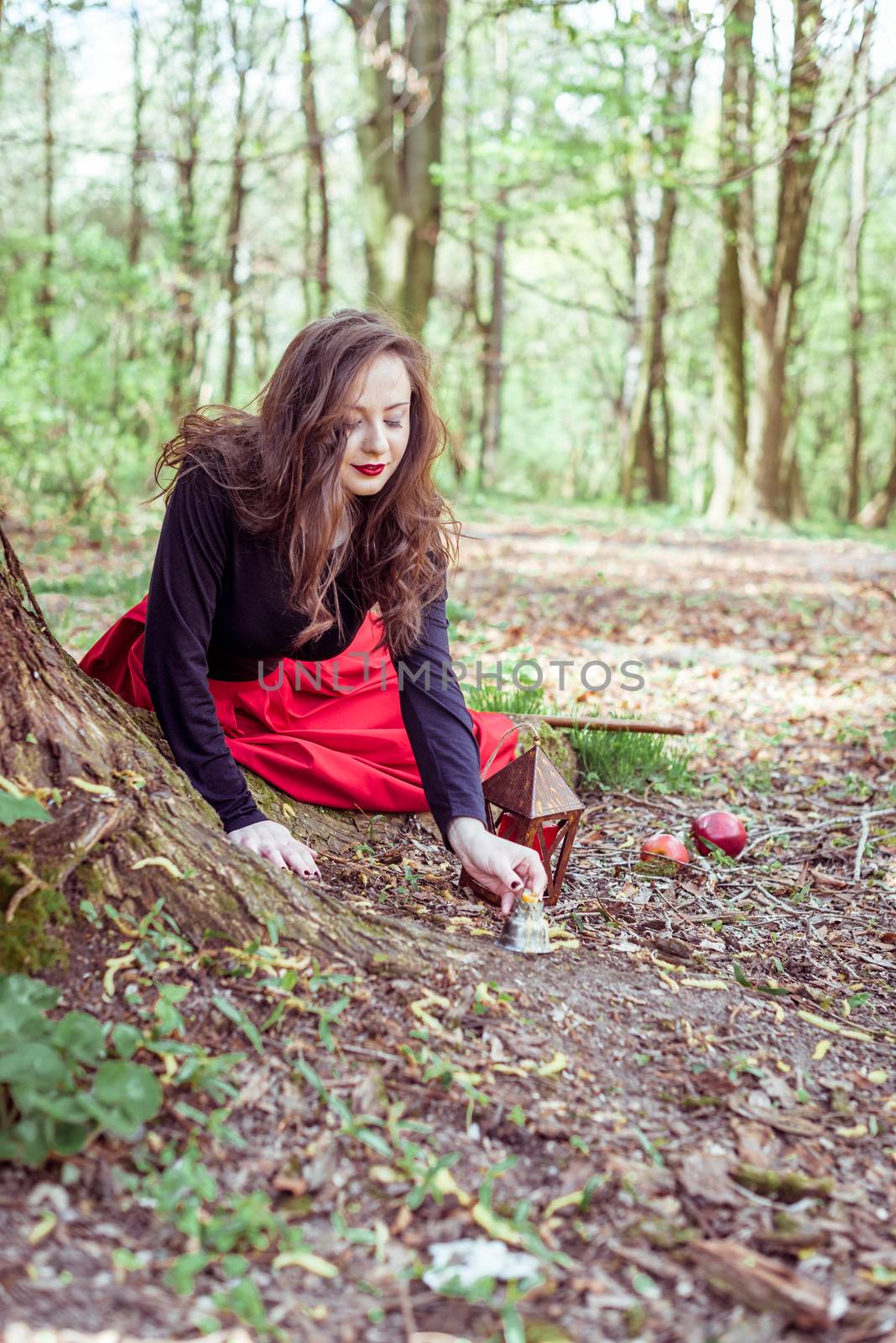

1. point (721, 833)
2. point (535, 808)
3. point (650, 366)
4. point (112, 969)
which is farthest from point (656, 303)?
point (112, 969)

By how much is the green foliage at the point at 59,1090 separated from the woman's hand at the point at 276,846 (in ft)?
2.59

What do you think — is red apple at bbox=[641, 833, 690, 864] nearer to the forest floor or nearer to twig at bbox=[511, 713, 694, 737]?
the forest floor

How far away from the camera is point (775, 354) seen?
13758mm

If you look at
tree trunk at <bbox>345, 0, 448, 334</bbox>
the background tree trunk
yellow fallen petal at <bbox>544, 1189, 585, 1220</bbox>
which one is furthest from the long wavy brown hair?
the background tree trunk

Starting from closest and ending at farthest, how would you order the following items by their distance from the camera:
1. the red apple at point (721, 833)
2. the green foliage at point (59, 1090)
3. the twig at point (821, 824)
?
the green foliage at point (59, 1090), the red apple at point (721, 833), the twig at point (821, 824)

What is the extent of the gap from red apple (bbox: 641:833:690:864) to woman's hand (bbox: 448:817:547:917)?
633 millimetres

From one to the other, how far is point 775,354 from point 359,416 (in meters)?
12.6

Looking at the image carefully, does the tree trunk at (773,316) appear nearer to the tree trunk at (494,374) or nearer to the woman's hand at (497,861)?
the tree trunk at (494,374)

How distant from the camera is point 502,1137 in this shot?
5.54 ft

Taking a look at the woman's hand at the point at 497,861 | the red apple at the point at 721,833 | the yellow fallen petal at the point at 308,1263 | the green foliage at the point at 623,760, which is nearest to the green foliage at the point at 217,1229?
the yellow fallen petal at the point at 308,1263

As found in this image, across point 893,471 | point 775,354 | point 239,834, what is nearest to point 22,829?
point 239,834

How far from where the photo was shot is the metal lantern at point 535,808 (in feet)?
8.11

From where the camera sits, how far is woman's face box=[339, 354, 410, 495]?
8.16ft

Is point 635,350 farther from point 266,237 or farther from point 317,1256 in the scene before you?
point 317,1256
